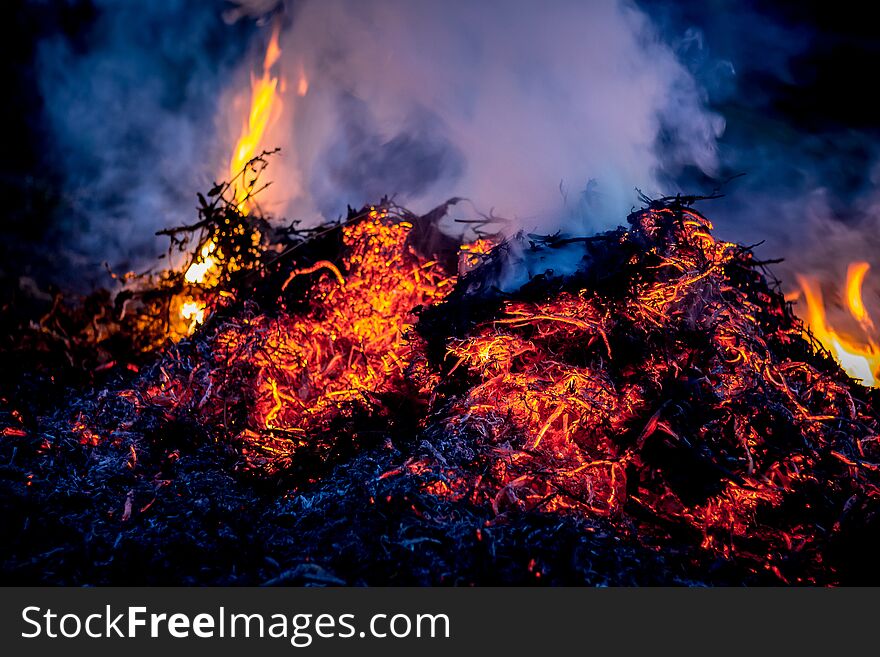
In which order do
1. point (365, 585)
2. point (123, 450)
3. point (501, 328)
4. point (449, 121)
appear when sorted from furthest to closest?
1. point (449, 121)
2. point (501, 328)
3. point (123, 450)
4. point (365, 585)

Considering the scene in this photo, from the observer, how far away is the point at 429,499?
8.05 ft

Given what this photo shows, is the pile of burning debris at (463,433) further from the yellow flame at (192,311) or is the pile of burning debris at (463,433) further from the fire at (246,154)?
the fire at (246,154)

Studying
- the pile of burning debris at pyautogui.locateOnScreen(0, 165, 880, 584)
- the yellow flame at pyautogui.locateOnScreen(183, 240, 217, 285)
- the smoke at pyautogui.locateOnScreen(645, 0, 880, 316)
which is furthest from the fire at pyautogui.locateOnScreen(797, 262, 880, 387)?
the yellow flame at pyautogui.locateOnScreen(183, 240, 217, 285)

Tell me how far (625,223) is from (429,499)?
2.80 meters

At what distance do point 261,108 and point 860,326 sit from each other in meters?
8.00

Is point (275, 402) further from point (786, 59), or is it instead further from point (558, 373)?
point (786, 59)

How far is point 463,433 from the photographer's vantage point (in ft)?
9.71

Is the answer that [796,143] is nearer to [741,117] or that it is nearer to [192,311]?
[741,117]

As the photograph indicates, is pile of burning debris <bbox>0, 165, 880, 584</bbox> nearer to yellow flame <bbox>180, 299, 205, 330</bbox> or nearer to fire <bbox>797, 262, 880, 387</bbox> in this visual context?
yellow flame <bbox>180, 299, 205, 330</bbox>

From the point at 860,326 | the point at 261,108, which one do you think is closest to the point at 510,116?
the point at 261,108

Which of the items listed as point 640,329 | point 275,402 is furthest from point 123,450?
point 640,329

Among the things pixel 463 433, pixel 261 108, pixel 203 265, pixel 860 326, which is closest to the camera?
pixel 463 433

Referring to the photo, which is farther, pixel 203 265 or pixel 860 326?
pixel 860 326

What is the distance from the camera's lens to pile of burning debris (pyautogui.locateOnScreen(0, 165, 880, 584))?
2.23 meters
